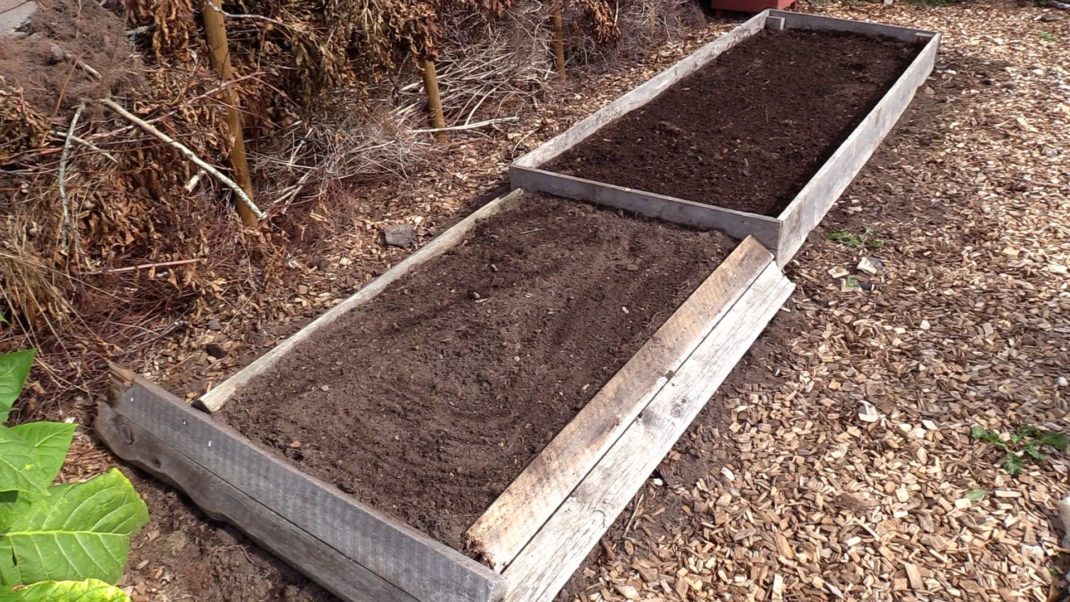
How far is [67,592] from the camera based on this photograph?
191 centimetres

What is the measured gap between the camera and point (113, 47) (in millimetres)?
3186

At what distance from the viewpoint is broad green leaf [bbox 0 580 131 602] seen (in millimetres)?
1899

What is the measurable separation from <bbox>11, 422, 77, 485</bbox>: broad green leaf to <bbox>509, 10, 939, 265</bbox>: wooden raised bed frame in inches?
104

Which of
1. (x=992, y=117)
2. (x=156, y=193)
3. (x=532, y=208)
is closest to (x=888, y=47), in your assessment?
(x=992, y=117)

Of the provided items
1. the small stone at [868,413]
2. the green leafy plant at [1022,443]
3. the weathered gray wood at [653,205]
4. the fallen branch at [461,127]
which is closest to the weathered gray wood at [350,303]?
the weathered gray wood at [653,205]

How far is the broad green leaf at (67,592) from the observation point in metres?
1.90

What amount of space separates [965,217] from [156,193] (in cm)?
411

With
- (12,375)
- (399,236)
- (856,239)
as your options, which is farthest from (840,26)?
(12,375)

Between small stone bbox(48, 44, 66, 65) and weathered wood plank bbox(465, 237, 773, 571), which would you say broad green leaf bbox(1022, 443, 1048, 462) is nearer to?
weathered wood plank bbox(465, 237, 773, 571)

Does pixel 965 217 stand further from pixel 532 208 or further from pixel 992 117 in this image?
pixel 532 208

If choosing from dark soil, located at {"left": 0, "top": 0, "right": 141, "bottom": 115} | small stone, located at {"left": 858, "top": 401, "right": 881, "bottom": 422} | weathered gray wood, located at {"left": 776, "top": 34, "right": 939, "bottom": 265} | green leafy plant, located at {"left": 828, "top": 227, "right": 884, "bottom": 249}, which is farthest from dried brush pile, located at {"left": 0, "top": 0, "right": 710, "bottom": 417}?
small stone, located at {"left": 858, "top": 401, "right": 881, "bottom": 422}

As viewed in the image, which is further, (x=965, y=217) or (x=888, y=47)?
(x=888, y=47)

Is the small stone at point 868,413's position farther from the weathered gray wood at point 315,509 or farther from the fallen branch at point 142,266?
the fallen branch at point 142,266

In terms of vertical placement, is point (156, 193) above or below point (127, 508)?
above
